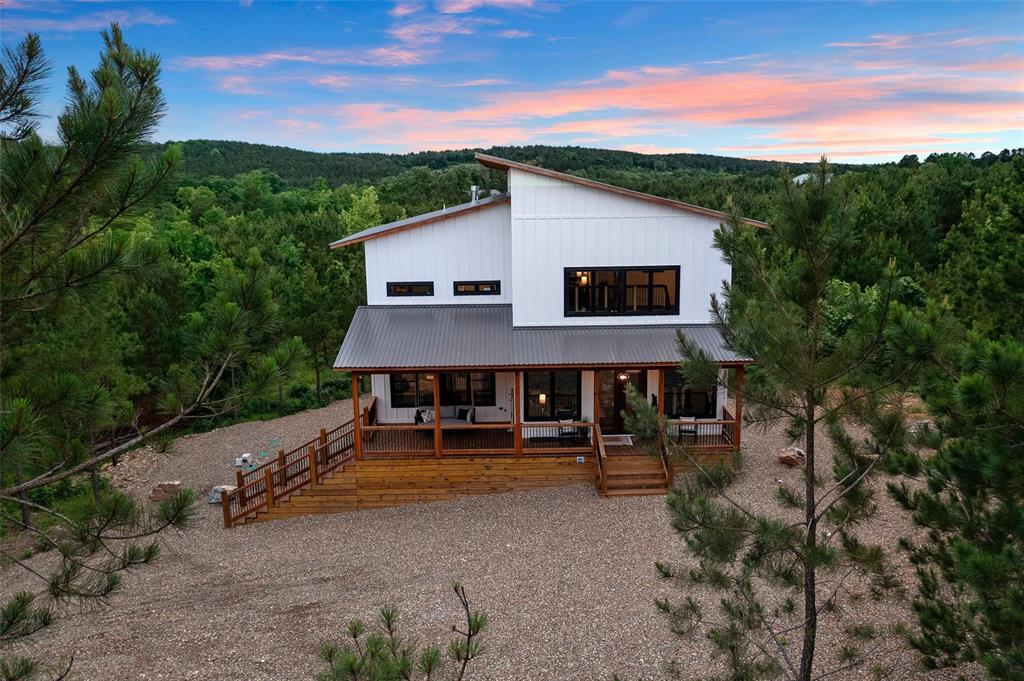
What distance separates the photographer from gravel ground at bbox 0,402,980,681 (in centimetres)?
883

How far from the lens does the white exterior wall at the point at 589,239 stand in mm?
15102

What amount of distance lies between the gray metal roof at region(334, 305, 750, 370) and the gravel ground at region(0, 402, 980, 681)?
10.1 feet

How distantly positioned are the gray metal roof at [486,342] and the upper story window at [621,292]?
0.49m

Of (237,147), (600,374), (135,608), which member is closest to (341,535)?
(135,608)

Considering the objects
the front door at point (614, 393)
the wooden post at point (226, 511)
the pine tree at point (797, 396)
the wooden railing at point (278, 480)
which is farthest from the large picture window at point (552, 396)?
the pine tree at point (797, 396)

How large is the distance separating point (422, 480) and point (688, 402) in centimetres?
684

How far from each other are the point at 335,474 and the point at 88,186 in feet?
33.5

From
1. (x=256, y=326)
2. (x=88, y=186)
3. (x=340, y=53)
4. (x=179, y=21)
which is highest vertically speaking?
(x=340, y=53)

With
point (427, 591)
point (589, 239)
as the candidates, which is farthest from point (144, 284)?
point (427, 591)

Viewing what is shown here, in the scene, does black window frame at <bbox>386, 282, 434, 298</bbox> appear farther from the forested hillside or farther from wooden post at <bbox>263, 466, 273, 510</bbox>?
the forested hillside

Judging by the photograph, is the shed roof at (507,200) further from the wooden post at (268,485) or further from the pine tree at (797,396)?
the pine tree at (797,396)

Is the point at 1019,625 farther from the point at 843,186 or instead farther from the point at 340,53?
the point at 340,53

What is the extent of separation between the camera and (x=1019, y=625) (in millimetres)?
4859

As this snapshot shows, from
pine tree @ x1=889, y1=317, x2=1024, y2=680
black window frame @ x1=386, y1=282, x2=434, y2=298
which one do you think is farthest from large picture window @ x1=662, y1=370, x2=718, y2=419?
pine tree @ x1=889, y1=317, x2=1024, y2=680
